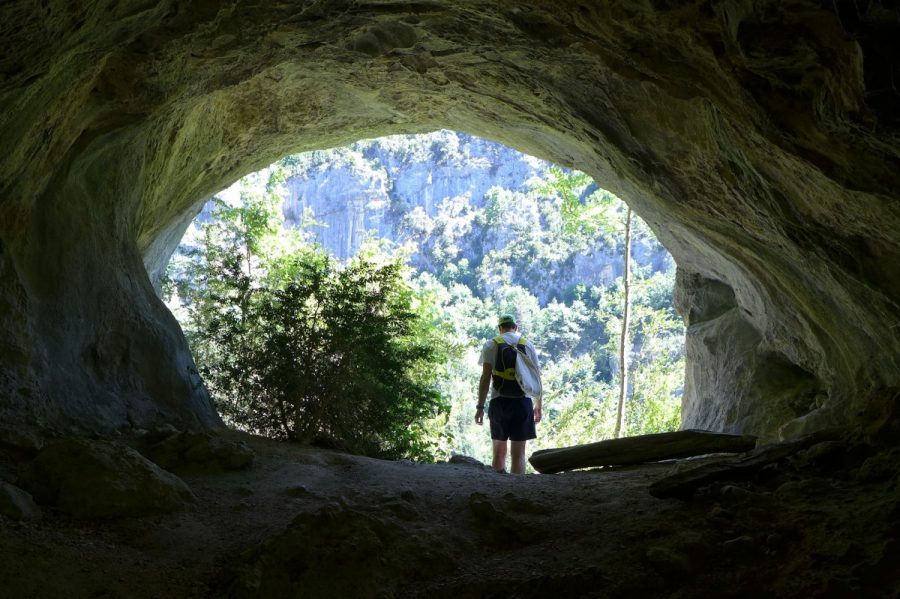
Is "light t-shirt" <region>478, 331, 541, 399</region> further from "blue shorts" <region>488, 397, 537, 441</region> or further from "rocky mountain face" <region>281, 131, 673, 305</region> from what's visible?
"rocky mountain face" <region>281, 131, 673, 305</region>

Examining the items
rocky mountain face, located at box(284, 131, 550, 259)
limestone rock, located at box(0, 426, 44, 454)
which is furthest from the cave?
rocky mountain face, located at box(284, 131, 550, 259)

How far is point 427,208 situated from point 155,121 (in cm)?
5714

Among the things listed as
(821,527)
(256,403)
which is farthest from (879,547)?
(256,403)

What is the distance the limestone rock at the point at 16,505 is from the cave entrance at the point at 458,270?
412 cm

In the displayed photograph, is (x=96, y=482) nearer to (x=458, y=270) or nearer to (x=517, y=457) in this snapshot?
(x=517, y=457)

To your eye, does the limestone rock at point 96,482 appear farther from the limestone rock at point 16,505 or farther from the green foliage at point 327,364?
the green foliage at point 327,364

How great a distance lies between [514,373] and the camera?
7863 mm

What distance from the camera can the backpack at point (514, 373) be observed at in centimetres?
786

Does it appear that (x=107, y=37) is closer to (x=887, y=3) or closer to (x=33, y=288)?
(x=33, y=288)

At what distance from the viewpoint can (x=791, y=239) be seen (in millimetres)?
5672

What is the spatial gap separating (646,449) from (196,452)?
395 cm

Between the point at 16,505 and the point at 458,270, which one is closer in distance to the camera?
the point at 16,505

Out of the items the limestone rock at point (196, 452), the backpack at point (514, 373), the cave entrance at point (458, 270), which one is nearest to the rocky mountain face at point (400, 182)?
the cave entrance at point (458, 270)

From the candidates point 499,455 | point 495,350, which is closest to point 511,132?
point 495,350
